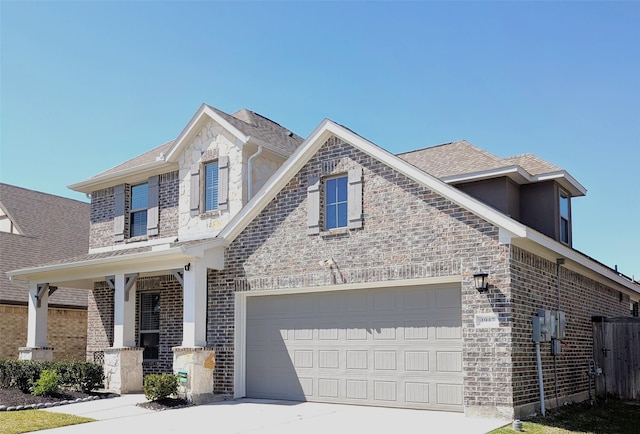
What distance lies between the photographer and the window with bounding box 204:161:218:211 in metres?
18.2

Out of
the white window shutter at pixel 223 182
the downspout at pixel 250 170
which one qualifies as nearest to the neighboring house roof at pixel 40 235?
the white window shutter at pixel 223 182

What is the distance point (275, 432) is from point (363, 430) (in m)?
1.42

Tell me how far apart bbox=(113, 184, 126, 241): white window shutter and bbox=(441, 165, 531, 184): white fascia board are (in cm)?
996

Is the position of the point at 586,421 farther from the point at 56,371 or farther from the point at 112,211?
the point at 112,211

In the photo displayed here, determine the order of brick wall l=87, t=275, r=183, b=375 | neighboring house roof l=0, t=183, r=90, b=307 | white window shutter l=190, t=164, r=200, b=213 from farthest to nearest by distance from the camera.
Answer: neighboring house roof l=0, t=183, r=90, b=307, brick wall l=87, t=275, r=183, b=375, white window shutter l=190, t=164, r=200, b=213

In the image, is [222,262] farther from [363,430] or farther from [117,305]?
[363,430]

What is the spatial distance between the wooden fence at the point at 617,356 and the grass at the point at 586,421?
2.59 ft

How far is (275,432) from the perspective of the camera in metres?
10.9

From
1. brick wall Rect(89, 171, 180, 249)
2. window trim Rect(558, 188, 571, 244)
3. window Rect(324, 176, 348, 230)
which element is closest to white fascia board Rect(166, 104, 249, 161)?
brick wall Rect(89, 171, 180, 249)

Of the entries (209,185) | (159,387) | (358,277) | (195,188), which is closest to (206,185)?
(209,185)

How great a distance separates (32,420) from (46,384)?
8.87ft

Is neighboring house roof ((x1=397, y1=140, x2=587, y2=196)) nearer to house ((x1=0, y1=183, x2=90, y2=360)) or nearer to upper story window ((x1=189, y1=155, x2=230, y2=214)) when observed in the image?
upper story window ((x1=189, y1=155, x2=230, y2=214))

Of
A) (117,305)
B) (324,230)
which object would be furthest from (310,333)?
(117,305)

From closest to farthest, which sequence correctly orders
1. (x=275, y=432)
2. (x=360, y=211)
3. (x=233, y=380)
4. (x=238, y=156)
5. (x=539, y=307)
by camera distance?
(x=275, y=432) < (x=539, y=307) < (x=360, y=211) < (x=233, y=380) < (x=238, y=156)
